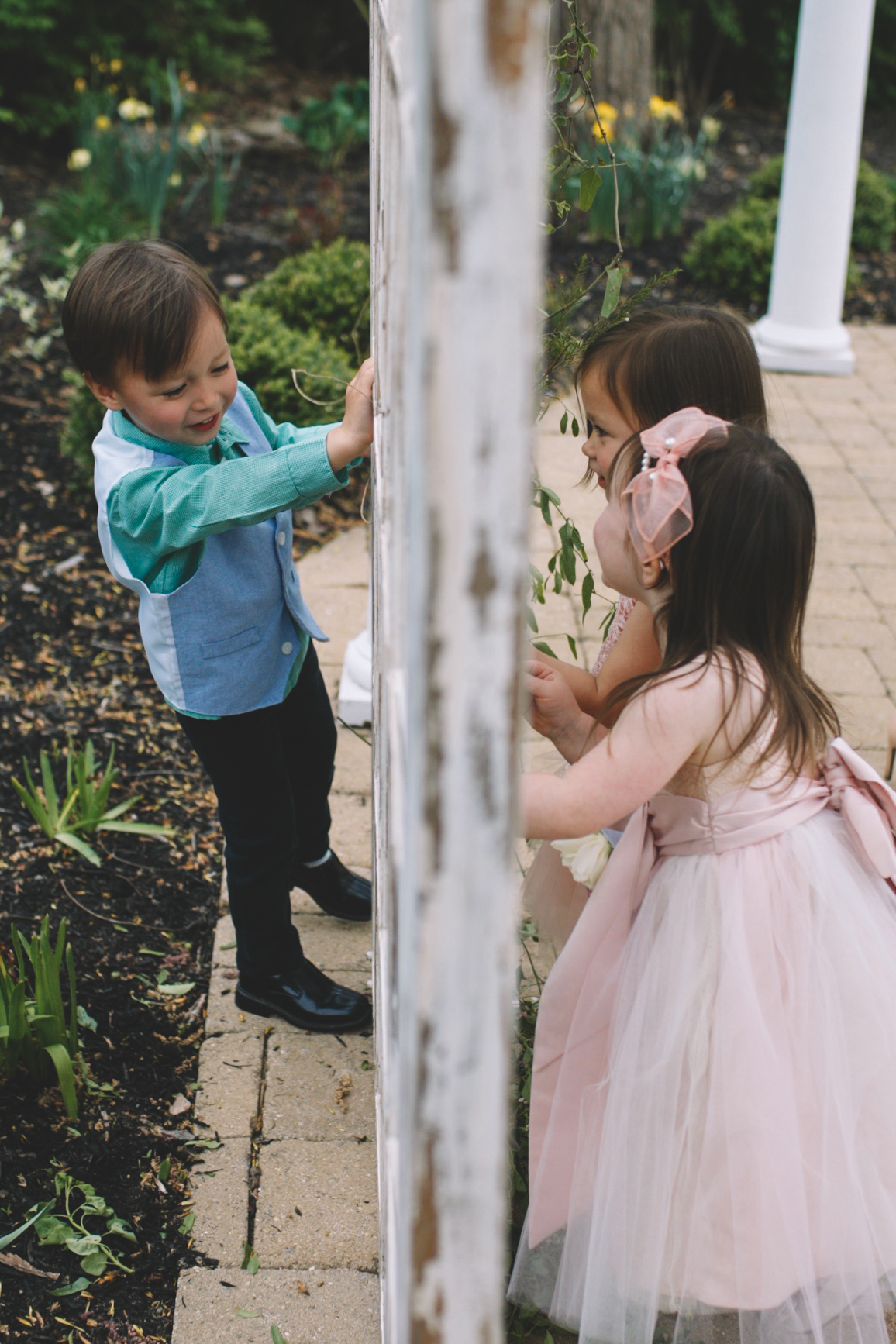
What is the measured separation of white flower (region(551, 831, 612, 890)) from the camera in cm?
178

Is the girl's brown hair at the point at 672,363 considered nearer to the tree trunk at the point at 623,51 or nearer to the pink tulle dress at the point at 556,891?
the pink tulle dress at the point at 556,891

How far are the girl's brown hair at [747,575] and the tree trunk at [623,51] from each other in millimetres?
7630

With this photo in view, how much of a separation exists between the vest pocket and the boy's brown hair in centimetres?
43

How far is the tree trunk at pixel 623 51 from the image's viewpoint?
8.29m

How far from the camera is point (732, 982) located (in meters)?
1.58

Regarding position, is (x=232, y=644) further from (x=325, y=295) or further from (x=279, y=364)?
(x=325, y=295)

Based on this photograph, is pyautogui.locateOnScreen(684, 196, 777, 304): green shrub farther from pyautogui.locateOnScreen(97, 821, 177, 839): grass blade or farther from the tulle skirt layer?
the tulle skirt layer

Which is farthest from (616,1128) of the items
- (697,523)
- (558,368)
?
(558,368)

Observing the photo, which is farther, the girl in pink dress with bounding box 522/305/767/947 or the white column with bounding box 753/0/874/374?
the white column with bounding box 753/0/874/374

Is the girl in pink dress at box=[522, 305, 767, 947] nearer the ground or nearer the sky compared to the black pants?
nearer the sky

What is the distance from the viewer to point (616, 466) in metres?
1.67

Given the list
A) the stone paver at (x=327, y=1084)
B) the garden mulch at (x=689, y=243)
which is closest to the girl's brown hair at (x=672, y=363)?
the stone paver at (x=327, y=1084)

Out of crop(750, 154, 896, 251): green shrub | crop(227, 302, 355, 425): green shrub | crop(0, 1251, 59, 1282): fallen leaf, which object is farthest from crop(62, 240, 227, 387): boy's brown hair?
crop(750, 154, 896, 251): green shrub

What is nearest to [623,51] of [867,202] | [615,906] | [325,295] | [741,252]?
[867,202]
